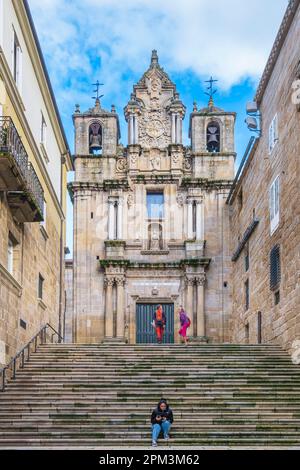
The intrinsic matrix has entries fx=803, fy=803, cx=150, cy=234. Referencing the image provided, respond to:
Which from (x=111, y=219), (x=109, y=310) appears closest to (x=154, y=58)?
(x=111, y=219)

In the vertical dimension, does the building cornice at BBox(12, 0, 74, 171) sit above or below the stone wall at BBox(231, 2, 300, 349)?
above

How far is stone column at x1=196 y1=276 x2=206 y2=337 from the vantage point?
3409 cm

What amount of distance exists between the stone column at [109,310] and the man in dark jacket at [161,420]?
16.9 m

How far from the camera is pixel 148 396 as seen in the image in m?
19.8

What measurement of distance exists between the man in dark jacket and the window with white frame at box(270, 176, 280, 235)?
952cm

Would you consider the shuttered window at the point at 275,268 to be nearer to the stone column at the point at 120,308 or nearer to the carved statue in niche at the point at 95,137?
the stone column at the point at 120,308

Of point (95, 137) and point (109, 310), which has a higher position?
point (95, 137)

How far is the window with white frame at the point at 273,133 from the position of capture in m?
25.6

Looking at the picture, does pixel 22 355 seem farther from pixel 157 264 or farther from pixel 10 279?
pixel 157 264

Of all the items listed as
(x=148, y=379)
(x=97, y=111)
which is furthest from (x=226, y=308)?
(x=148, y=379)

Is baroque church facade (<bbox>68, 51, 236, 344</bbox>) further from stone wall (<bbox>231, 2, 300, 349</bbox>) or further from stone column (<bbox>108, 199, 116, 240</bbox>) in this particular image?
stone wall (<bbox>231, 2, 300, 349</bbox>)

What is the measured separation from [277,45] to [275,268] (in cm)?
695

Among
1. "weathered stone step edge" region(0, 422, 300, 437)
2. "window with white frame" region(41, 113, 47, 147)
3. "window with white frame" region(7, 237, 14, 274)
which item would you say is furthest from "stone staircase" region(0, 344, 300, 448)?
"window with white frame" region(41, 113, 47, 147)

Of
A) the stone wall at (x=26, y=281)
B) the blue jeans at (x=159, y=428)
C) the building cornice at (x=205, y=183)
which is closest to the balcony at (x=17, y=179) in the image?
the stone wall at (x=26, y=281)
